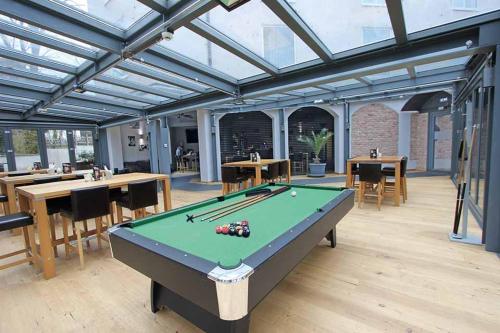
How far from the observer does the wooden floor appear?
1.79 metres

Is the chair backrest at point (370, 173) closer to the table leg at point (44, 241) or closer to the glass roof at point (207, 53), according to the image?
the glass roof at point (207, 53)

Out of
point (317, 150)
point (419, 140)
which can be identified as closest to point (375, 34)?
point (317, 150)

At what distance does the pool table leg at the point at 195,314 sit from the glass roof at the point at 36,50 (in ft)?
12.7

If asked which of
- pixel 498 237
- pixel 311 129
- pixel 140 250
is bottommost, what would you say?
pixel 498 237

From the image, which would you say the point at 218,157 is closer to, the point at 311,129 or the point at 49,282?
the point at 311,129

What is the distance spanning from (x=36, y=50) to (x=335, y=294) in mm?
5146

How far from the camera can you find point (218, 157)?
921cm

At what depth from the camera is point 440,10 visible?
111 inches

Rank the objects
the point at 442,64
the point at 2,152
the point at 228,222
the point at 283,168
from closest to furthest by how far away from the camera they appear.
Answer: the point at 228,222 → the point at 442,64 → the point at 283,168 → the point at 2,152

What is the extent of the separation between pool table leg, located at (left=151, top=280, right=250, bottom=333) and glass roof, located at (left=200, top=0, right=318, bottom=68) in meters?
2.90

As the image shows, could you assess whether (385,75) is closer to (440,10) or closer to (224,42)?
(440,10)

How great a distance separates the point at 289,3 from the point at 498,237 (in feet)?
11.5

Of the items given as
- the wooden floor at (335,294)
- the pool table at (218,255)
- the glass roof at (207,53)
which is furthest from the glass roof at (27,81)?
the pool table at (218,255)

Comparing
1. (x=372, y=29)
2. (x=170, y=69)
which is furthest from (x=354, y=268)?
(x=170, y=69)
